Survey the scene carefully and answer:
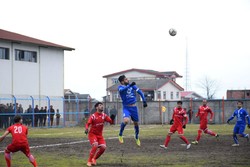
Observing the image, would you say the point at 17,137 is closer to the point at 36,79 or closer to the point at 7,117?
the point at 7,117

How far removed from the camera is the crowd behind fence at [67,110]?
4350 centimetres

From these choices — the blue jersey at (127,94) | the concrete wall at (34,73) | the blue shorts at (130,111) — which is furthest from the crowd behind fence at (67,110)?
the blue jersey at (127,94)

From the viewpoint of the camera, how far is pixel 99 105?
52.9 ft

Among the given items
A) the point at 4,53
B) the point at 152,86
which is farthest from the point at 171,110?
the point at 152,86

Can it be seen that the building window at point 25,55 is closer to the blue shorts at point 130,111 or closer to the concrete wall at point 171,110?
the concrete wall at point 171,110

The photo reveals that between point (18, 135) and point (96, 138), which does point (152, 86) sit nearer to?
point (96, 138)

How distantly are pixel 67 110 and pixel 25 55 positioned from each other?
7.62 metres

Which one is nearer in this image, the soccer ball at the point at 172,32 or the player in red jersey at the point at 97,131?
the player in red jersey at the point at 97,131

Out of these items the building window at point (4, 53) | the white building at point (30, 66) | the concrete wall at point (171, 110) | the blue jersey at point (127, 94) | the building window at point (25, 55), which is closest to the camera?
the blue jersey at point (127, 94)

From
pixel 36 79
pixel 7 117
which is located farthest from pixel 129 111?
pixel 36 79

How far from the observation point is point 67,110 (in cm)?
5619

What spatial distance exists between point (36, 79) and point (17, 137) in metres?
42.0

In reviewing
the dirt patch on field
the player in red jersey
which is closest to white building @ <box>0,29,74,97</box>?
the dirt patch on field

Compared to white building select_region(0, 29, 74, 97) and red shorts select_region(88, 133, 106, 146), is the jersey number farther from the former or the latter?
white building select_region(0, 29, 74, 97)
